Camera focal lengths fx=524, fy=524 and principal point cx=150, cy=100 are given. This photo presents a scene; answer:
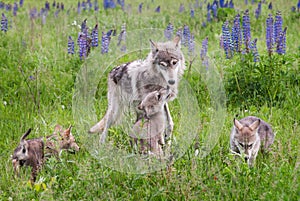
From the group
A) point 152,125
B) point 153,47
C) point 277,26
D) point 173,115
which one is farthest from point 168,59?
point 277,26

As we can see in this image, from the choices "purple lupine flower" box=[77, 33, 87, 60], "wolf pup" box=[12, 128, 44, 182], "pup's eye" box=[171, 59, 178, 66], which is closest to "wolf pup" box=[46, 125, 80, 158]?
"wolf pup" box=[12, 128, 44, 182]

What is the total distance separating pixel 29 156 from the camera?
15.8ft

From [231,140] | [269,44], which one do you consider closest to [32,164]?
[231,140]

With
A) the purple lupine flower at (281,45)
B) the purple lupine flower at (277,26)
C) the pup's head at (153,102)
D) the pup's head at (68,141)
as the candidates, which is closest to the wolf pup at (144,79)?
the pup's head at (153,102)

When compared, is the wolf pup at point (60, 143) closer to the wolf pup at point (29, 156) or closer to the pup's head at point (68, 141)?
the pup's head at point (68, 141)

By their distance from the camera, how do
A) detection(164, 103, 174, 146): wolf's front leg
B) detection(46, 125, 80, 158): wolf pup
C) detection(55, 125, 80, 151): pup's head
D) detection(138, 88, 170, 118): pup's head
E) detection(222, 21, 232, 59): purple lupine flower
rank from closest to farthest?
1. detection(138, 88, 170, 118): pup's head
2. detection(164, 103, 174, 146): wolf's front leg
3. detection(46, 125, 80, 158): wolf pup
4. detection(55, 125, 80, 151): pup's head
5. detection(222, 21, 232, 59): purple lupine flower

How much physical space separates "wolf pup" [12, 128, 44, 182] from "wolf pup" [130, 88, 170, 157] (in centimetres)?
89

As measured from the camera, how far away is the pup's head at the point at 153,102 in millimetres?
4457

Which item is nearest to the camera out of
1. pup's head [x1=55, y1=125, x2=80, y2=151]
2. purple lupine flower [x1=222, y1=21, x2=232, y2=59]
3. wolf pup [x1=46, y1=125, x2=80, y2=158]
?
wolf pup [x1=46, y1=125, x2=80, y2=158]

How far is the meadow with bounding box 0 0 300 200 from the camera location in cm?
435

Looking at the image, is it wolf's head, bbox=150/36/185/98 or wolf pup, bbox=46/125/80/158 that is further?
wolf pup, bbox=46/125/80/158

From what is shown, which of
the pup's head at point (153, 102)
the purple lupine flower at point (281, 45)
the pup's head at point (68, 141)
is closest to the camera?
the pup's head at point (153, 102)

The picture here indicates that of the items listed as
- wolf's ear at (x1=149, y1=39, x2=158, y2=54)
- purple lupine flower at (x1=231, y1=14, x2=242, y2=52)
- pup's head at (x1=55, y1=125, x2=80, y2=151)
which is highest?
wolf's ear at (x1=149, y1=39, x2=158, y2=54)

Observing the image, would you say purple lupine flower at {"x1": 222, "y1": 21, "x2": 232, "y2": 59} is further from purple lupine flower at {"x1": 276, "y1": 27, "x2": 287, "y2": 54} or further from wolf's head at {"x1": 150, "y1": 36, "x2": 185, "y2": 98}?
wolf's head at {"x1": 150, "y1": 36, "x2": 185, "y2": 98}
